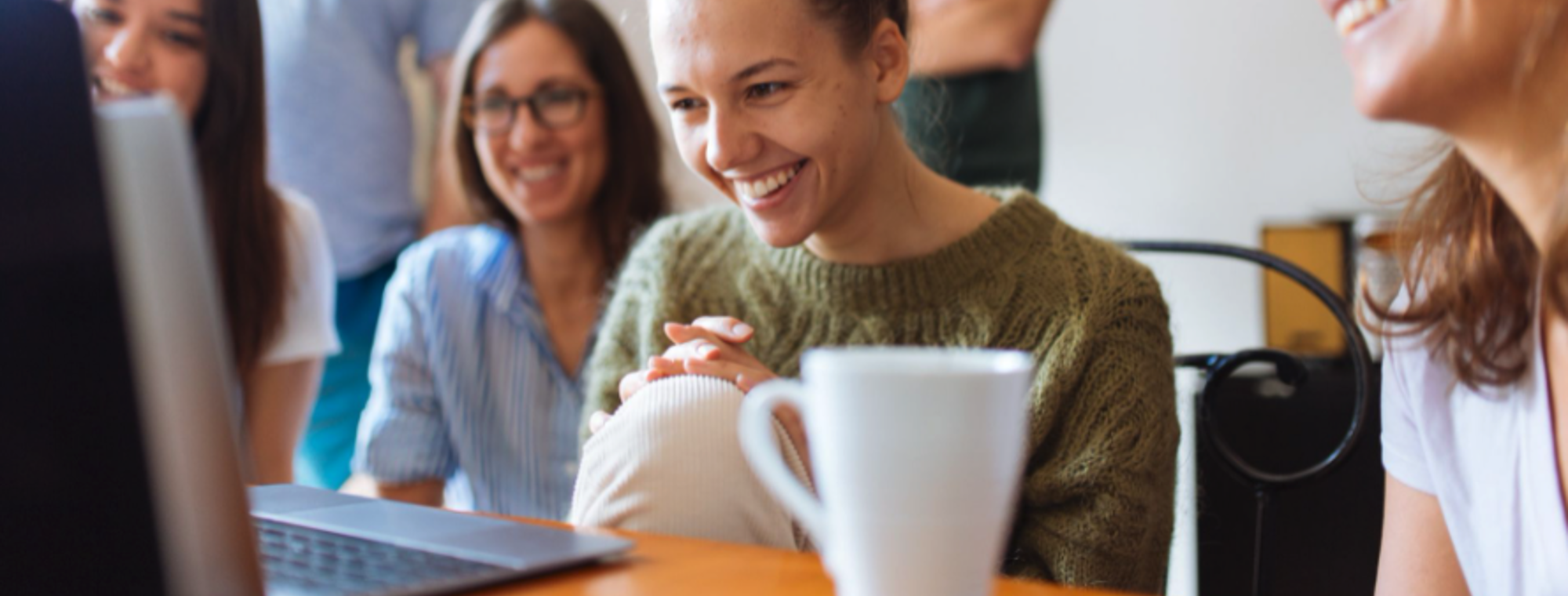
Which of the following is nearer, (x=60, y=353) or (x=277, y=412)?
(x=60, y=353)

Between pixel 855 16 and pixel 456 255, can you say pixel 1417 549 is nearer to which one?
pixel 855 16

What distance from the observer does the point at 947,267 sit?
4.10ft

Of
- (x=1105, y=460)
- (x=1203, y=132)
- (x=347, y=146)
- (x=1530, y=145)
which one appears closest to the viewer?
(x=1530, y=145)

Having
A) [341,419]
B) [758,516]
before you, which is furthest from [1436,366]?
[341,419]

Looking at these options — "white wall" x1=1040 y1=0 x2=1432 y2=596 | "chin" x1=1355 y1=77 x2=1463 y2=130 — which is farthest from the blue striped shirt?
"chin" x1=1355 y1=77 x2=1463 y2=130

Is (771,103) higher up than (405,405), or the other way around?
(771,103)

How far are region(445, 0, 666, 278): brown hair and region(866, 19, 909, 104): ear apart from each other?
0.63 m

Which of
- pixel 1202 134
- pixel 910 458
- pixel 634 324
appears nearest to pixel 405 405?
pixel 634 324

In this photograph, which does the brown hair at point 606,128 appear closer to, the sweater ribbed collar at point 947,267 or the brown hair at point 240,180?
the brown hair at point 240,180

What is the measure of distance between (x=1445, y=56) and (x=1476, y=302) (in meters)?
0.19

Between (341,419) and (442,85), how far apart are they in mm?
625

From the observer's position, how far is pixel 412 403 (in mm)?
1776

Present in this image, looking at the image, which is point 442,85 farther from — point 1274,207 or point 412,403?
point 1274,207

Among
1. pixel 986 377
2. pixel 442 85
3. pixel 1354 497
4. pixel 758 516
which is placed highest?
pixel 442 85
